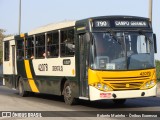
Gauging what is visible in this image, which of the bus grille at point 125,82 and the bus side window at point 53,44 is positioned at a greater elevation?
the bus side window at point 53,44

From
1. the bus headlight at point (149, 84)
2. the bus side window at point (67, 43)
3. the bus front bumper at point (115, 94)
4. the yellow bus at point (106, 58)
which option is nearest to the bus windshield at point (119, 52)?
the yellow bus at point (106, 58)

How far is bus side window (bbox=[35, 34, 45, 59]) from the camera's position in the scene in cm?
1989

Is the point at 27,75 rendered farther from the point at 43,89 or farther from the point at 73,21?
the point at 73,21

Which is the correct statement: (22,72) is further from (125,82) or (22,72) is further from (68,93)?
(125,82)

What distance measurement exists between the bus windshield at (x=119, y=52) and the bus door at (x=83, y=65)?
58 cm

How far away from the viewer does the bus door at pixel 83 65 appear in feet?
51.9

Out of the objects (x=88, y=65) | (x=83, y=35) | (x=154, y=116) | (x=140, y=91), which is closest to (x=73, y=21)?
(x=83, y=35)

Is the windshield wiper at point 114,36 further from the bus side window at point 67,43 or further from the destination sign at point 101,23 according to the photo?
the bus side window at point 67,43

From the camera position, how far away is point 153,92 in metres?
15.7

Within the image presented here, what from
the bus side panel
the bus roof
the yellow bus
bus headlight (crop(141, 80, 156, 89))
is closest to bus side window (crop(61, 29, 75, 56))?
the yellow bus

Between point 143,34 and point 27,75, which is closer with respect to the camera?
point 143,34

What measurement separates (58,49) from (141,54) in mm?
3837

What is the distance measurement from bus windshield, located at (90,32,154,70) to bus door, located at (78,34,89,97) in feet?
1.91

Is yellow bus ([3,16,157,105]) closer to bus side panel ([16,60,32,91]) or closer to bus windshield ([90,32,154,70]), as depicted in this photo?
bus windshield ([90,32,154,70])
